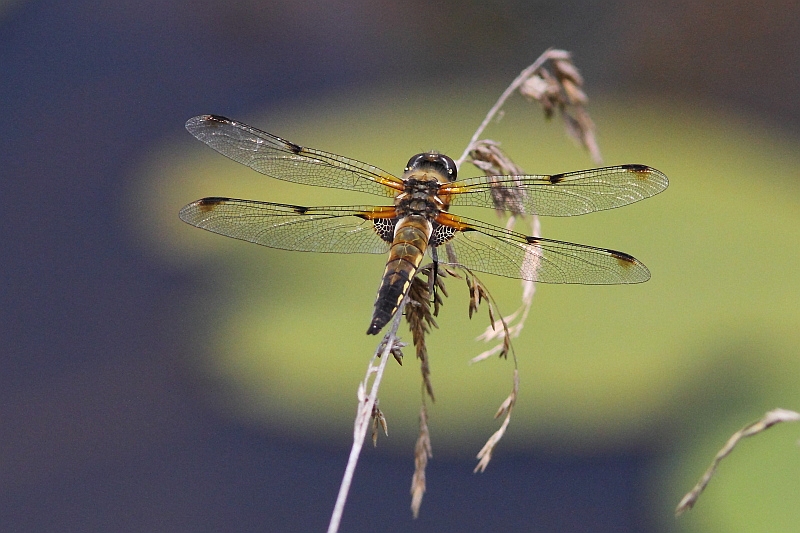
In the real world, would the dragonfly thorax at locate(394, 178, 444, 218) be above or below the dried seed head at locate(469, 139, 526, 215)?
below

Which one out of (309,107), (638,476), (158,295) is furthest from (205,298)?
(638,476)

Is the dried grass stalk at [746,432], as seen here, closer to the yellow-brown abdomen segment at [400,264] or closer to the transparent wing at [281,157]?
the yellow-brown abdomen segment at [400,264]

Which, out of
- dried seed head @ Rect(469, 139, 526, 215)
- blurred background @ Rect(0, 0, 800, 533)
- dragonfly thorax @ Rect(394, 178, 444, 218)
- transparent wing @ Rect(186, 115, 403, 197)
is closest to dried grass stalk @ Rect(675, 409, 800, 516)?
dried seed head @ Rect(469, 139, 526, 215)

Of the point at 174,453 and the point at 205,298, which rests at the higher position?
the point at 205,298

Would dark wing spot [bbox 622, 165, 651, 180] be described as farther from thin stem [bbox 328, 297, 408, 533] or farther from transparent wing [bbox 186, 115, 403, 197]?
thin stem [bbox 328, 297, 408, 533]

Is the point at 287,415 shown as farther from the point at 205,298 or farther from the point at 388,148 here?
the point at 388,148

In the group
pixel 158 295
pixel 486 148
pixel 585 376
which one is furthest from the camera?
pixel 158 295

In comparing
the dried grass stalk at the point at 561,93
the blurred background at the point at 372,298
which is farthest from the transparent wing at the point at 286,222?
the blurred background at the point at 372,298

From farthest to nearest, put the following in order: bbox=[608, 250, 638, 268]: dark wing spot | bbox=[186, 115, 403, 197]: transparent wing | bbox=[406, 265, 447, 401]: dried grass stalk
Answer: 1. bbox=[186, 115, 403, 197]: transparent wing
2. bbox=[608, 250, 638, 268]: dark wing spot
3. bbox=[406, 265, 447, 401]: dried grass stalk
